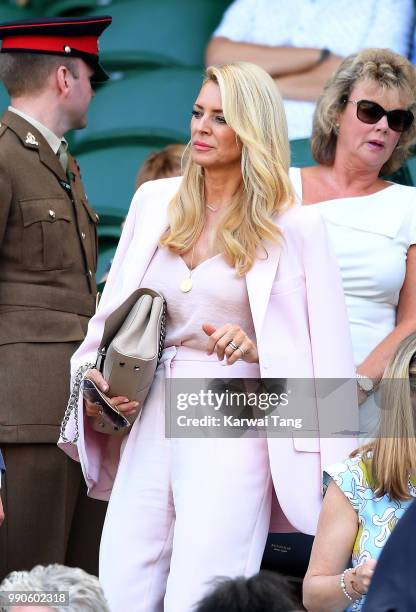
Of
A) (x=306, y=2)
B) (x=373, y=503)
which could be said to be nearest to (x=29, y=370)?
(x=373, y=503)

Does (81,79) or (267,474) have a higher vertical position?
(81,79)

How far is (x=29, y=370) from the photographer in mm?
4355

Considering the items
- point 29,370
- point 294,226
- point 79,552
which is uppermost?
point 294,226

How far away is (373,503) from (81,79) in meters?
1.91

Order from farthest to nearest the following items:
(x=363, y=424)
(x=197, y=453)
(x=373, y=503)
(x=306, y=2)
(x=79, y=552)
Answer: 1. (x=306, y=2)
2. (x=79, y=552)
3. (x=363, y=424)
4. (x=197, y=453)
5. (x=373, y=503)

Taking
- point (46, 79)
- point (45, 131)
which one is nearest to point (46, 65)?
point (46, 79)

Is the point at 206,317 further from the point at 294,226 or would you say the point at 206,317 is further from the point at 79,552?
the point at 79,552

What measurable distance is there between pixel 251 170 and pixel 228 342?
56 centimetres

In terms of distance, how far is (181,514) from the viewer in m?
3.66

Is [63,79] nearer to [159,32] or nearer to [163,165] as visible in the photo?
[163,165]

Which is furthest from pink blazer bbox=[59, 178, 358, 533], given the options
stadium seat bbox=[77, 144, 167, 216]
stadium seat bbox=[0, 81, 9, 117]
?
stadium seat bbox=[0, 81, 9, 117]

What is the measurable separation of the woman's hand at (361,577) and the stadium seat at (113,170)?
332cm

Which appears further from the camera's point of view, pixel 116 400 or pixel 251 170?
pixel 251 170

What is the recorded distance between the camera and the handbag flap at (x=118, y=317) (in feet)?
12.3
